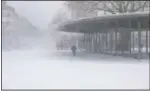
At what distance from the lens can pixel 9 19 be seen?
6969mm

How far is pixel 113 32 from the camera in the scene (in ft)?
37.0

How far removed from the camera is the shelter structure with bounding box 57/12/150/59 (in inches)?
366

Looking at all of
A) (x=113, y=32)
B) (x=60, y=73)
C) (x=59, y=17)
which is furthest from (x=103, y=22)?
(x=60, y=73)

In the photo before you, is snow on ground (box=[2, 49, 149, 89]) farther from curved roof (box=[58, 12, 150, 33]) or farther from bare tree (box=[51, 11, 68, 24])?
curved roof (box=[58, 12, 150, 33])

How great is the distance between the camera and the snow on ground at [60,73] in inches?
220

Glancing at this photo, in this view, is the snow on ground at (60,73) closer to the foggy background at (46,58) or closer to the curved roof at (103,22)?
the foggy background at (46,58)

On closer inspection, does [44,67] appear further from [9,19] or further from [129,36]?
[129,36]

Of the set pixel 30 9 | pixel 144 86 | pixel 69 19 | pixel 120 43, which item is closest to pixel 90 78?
pixel 144 86

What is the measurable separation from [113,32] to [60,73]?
5375 millimetres

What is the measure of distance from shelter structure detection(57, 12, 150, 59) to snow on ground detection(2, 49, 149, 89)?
1.78 m

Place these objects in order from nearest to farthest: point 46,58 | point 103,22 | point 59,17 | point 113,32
A: point 46,58 < point 59,17 < point 103,22 < point 113,32

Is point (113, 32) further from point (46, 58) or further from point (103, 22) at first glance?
point (46, 58)

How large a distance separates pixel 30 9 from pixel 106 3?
8257 millimetres

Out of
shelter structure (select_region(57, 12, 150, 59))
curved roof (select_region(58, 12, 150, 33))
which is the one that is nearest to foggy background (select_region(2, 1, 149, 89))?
curved roof (select_region(58, 12, 150, 33))
